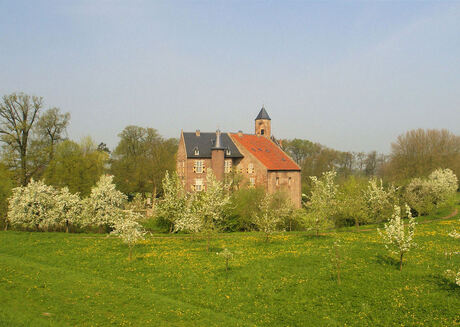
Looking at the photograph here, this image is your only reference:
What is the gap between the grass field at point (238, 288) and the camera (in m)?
13.4

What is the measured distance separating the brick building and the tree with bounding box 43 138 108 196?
1470 cm

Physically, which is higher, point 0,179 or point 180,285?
point 0,179

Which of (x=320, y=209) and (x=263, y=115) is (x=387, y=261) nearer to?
(x=320, y=209)

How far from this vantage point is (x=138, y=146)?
74875 mm

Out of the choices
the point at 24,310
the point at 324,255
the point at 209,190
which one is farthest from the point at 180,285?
the point at 209,190

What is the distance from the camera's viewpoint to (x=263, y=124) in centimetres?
6888

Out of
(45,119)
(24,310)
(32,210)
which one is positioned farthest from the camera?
(45,119)

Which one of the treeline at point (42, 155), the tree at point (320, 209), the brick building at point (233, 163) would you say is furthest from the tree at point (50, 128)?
the tree at point (320, 209)

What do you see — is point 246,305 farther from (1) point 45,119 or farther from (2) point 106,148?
(2) point 106,148

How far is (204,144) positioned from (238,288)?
4245cm

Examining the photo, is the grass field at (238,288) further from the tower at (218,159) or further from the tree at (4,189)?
the tower at (218,159)

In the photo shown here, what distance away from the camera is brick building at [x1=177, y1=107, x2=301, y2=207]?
178 feet

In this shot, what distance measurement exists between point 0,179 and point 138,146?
3652cm

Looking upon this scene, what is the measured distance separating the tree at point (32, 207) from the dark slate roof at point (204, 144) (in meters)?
24.8
